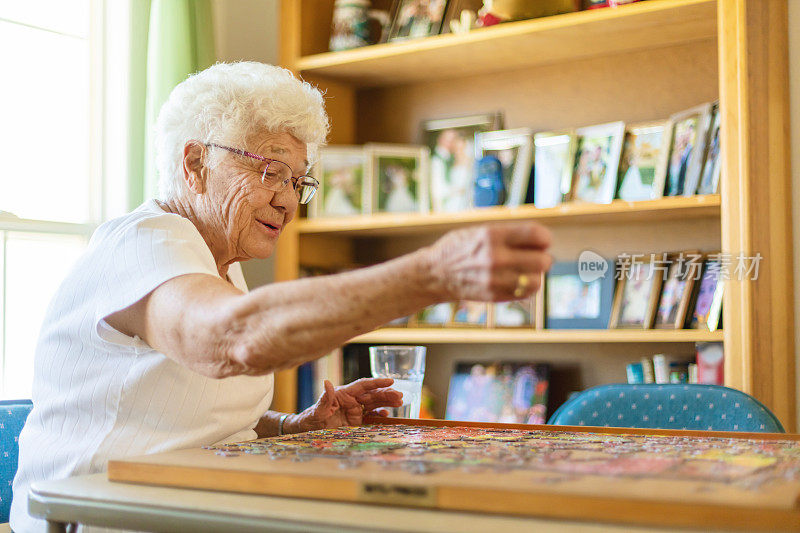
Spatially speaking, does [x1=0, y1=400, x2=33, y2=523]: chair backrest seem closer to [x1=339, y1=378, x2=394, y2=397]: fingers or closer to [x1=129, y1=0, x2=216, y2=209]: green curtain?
[x1=339, y1=378, x2=394, y2=397]: fingers

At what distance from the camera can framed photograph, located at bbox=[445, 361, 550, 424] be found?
2684 millimetres

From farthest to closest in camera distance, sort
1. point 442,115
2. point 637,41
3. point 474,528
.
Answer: point 442,115, point 637,41, point 474,528

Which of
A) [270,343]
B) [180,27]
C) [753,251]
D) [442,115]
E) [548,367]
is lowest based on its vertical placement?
[548,367]

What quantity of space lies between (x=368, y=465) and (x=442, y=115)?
2.23 meters

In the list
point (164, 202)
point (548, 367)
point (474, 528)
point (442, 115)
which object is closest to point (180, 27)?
point (442, 115)

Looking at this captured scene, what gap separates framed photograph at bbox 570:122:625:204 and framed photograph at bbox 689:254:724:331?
14.0 inches

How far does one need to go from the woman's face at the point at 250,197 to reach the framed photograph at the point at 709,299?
1.32m

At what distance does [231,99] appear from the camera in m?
1.50

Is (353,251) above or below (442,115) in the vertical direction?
below

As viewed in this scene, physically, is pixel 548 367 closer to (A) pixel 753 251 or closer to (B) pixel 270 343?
(A) pixel 753 251

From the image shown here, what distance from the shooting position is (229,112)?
1.49m

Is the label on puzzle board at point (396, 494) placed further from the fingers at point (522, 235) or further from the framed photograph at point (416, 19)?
the framed photograph at point (416, 19)

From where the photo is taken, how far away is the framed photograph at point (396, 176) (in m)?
2.88

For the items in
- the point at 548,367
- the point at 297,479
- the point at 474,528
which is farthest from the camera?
the point at 548,367
